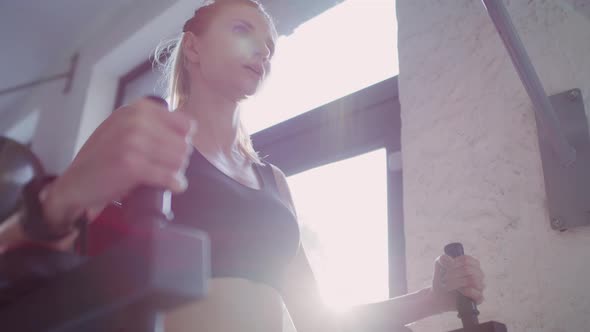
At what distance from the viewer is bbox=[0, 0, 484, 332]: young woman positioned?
2.33 ft

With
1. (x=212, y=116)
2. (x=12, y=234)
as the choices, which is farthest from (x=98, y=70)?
(x=12, y=234)

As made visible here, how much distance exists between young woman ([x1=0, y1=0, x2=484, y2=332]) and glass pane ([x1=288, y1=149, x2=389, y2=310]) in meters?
0.22

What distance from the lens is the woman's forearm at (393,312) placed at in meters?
0.74

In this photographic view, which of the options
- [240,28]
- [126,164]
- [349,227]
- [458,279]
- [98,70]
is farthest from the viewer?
[98,70]

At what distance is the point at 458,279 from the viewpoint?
0.67m

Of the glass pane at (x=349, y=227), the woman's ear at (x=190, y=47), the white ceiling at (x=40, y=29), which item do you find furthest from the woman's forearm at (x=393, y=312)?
the white ceiling at (x=40, y=29)

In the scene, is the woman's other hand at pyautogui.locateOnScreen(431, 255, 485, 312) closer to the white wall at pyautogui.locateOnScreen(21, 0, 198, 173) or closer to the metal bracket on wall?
the metal bracket on wall

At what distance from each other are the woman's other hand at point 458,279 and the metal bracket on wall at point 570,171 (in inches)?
6.1

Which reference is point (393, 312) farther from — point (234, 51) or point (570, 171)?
point (234, 51)

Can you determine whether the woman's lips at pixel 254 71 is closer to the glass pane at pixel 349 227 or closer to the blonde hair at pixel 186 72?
the blonde hair at pixel 186 72

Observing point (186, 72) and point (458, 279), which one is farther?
point (186, 72)

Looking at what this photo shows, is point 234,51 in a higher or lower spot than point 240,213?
higher

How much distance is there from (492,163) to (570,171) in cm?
13

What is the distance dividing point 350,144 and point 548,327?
2.17 ft
